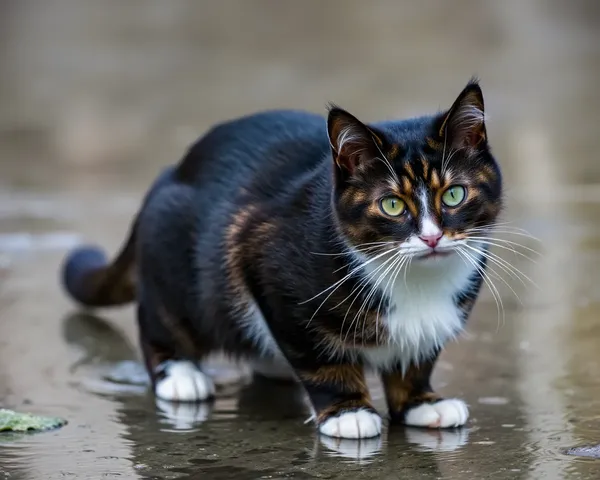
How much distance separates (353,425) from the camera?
10.1 ft

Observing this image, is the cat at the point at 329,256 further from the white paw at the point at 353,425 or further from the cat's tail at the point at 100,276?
the cat's tail at the point at 100,276

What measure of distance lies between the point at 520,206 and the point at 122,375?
4.12 metres

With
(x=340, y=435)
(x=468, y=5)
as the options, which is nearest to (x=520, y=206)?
(x=340, y=435)

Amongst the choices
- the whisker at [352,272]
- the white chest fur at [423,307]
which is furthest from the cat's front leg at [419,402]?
the whisker at [352,272]

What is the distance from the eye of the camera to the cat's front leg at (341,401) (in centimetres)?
309

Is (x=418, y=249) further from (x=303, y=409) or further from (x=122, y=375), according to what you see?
(x=122, y=375)

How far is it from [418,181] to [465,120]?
0.80ft

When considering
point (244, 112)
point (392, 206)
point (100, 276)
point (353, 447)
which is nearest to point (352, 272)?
point (392, 206)

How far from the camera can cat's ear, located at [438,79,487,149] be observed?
3.00 metres

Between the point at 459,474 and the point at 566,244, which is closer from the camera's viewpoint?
the point at 459,474

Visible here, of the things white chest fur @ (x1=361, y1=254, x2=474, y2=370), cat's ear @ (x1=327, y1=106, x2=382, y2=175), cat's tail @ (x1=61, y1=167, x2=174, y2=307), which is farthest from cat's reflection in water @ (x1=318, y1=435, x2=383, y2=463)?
cat's tail @ (x1=61, y1=167, x2=174, y2=307)

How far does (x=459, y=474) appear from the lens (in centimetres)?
264

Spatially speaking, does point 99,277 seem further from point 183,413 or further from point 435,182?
point 435,182

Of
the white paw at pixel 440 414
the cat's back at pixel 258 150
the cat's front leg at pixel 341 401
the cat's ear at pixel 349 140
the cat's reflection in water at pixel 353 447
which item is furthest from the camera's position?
the cat's back at pixel 258 150
